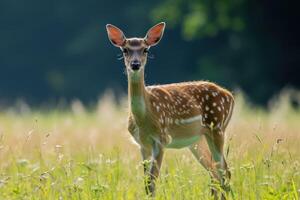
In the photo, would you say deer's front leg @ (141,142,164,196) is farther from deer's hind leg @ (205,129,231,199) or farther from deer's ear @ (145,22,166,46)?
deer's ear @ (145,22,166,46)

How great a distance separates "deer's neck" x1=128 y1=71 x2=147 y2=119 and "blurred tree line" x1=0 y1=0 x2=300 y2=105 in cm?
2419

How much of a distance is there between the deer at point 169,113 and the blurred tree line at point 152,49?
76.6ft

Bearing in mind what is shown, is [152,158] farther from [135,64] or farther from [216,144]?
[216,144]

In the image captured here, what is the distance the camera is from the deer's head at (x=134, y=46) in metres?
8.65

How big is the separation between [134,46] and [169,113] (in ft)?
2.50

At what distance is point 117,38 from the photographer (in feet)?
29.8

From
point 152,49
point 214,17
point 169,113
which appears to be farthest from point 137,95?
point 152,49

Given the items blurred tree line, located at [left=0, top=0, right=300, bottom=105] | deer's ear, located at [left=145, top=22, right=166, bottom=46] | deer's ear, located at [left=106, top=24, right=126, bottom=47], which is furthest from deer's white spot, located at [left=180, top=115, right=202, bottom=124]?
blurred tree line, located at [left=0, top=0, right=300, bottom=105]

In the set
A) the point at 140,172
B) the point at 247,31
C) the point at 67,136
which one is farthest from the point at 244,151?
the point at 247,31

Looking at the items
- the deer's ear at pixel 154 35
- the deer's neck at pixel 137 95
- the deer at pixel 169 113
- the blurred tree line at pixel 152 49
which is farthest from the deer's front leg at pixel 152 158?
the blurred tree line at pixel 152 49

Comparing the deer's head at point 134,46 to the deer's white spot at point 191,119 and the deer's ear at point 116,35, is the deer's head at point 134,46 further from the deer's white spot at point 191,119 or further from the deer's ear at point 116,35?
the deer's white spot at point 191,119

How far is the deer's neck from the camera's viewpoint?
28.8 ft

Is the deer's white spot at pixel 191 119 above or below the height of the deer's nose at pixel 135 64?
below

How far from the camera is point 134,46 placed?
884 centimetres
